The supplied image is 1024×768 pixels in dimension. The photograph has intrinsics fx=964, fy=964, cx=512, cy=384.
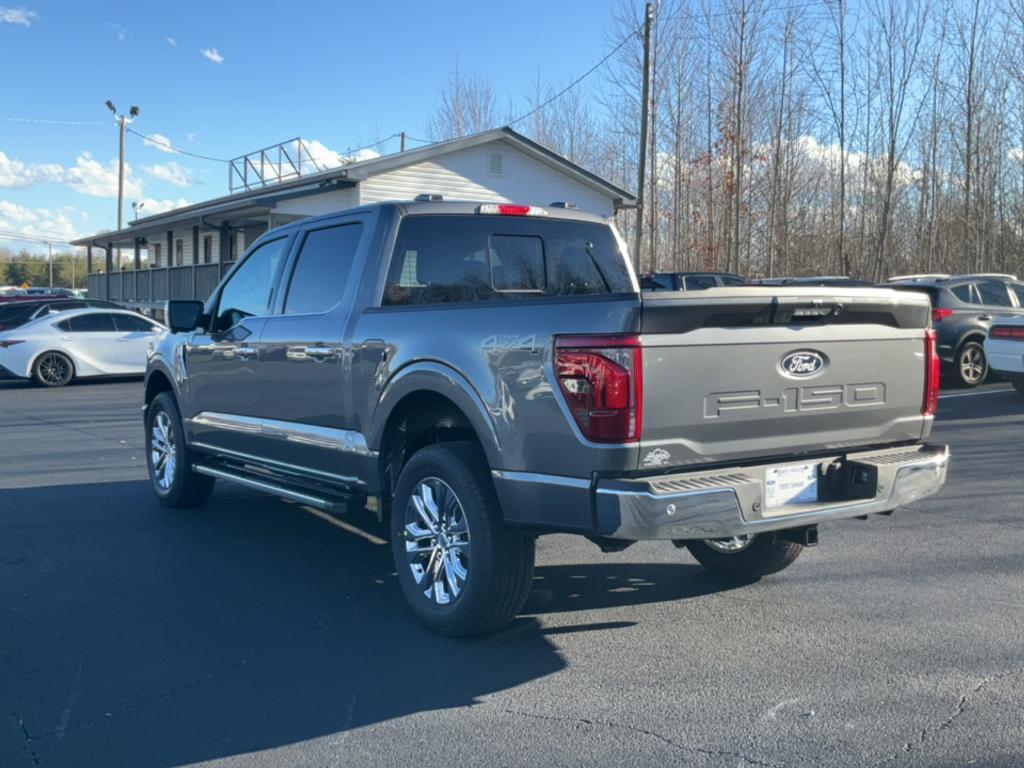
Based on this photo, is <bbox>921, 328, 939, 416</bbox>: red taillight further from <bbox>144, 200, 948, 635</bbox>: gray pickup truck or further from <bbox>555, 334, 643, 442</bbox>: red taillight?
<bbox>555, 334, 643, 442</bbox>: red taillight

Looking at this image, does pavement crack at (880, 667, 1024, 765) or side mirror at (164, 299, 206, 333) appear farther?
side mirror at (164, 299, 206, 333)

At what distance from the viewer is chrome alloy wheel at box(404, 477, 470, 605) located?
443 cm

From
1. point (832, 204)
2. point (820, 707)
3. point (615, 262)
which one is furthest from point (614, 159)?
point (820, 707)

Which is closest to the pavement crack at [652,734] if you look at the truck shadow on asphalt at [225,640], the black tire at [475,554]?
the truck shadow on asphalt at [225,640]

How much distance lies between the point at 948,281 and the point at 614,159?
26.2 metres

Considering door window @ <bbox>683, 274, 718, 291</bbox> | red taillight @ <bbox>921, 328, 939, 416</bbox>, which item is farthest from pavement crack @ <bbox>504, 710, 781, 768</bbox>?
door window @ <bbox>683, 274, 718, 291</bbox>

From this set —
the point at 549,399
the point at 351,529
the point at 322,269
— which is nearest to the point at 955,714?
the point at 549,399

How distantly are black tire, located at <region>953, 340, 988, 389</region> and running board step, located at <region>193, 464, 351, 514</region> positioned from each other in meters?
11.7

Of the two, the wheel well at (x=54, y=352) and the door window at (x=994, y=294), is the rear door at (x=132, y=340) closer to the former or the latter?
the wheel well at (x=54, y=352)

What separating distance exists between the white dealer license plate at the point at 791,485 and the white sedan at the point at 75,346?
15996 mm

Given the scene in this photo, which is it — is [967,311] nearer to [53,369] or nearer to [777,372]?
[777,372]

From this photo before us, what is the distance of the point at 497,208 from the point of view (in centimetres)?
550

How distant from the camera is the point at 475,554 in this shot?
4.23 metres

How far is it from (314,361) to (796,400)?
2685mm
